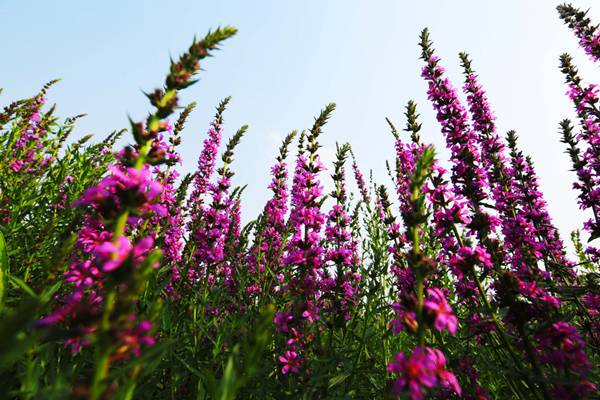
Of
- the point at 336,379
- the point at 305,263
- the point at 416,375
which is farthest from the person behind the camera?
the point at 305,263

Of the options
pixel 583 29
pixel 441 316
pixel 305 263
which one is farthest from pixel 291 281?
pixel 583 29

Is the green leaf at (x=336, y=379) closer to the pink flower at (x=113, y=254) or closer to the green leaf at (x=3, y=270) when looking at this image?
the pink flower at (x=113, y=254)

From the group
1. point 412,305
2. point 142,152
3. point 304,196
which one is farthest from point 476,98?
point 142,152

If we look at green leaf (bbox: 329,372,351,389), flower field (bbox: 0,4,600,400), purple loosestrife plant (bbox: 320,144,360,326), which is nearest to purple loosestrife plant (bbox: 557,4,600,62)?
flower field (bbox: 0,4,600,400)

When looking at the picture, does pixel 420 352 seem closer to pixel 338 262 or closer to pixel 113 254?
pixel 113 254

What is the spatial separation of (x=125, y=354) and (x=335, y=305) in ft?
10.4

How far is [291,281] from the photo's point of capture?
158 inches

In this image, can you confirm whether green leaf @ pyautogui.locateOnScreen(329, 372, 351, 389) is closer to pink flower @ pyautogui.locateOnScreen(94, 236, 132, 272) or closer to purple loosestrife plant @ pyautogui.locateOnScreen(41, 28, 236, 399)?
purple loosestrife plant @ pyautogui.locateOnScreen(41, 28, 236, 399)

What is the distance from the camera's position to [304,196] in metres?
4.90

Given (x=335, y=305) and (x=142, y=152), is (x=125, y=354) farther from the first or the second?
(x=335, y=305)

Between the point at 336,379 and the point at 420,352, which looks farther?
the point at 336,379

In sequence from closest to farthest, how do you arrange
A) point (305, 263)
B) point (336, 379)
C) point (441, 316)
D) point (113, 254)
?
point (113, 254), point (441, 316), point (336, 379), point (305, 263)

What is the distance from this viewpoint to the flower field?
150 centimetres

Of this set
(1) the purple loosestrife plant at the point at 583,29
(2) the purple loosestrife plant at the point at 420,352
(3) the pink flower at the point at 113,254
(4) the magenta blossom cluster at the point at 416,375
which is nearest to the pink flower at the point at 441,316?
(2) the purple loosestrife plant at the point at 420,352
